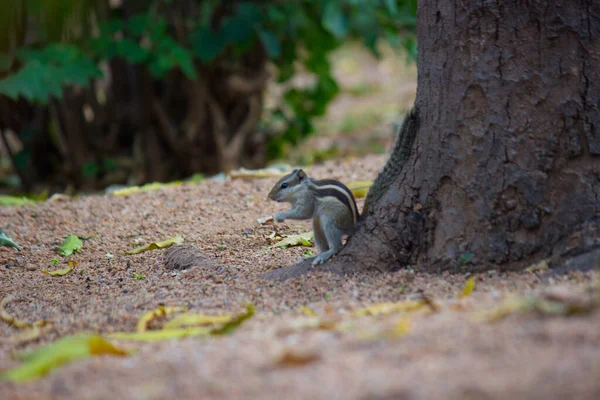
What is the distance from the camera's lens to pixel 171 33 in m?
9.48

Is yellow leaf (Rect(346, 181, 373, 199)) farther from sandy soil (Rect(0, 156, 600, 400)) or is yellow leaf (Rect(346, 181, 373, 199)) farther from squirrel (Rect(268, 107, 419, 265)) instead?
squirrel (Rect(268, 107, 419, 265))

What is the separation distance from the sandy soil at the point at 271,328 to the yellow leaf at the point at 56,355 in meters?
0.06

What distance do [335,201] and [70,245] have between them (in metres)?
2.32

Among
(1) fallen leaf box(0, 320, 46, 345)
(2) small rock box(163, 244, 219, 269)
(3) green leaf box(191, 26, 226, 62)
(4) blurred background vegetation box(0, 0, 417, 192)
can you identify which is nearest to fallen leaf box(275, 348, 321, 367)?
(1) fallen leaf box(0, 320, 46, 345)

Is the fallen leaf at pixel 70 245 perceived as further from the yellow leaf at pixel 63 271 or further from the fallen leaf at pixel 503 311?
the fallen leaf at pixel 503 311

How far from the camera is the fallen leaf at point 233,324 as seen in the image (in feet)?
11.5

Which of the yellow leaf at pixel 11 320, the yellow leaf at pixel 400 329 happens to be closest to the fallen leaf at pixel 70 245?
the yellow leaf at pixel 11 320

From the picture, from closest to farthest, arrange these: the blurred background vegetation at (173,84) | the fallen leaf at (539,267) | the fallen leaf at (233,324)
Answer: the fallen leaf at (233,324) < the fallen leaf at (539,267) < the blurred background vegetation at (173,84)

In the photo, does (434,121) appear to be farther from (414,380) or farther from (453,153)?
(414,380)

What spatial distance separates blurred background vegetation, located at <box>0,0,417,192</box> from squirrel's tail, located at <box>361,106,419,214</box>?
13.9ft

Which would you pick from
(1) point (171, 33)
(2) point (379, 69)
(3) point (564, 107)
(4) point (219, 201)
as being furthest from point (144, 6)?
(2) point (379, 69)

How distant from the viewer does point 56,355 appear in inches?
121

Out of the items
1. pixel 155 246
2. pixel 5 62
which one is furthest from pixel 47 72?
pixel 155 246

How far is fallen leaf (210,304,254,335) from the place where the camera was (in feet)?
11.5
